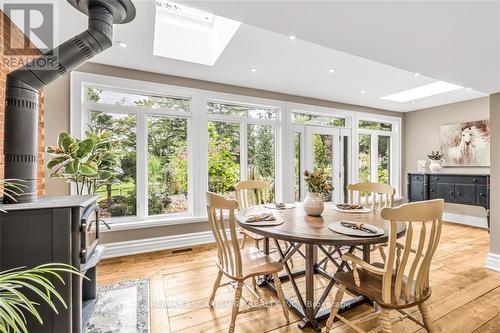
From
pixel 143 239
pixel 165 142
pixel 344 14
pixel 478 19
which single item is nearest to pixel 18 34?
pixel 165 142

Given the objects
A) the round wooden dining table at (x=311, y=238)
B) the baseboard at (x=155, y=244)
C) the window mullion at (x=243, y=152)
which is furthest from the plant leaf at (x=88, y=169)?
the window mullion at (x=243, y=152)

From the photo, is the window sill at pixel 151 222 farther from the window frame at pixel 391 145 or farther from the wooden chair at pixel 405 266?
the window frame at pixel 391 145

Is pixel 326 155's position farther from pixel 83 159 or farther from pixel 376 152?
pixel 83 159

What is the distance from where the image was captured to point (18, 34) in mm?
2307

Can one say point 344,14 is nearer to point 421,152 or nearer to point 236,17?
point 236,17

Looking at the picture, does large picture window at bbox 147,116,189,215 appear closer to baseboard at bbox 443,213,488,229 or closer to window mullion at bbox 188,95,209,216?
window mullion at bbox 188,95,209,216

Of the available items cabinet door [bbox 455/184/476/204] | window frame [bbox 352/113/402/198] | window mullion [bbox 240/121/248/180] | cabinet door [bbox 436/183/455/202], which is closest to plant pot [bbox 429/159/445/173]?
cabinet door [bbox 436/183/455/202]

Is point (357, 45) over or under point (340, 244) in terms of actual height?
over

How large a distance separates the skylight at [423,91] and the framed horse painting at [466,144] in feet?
3.85

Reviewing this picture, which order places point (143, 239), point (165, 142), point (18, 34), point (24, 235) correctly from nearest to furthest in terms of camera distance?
point (24, 235)
point (18, 34)
point (143, 239)
point (165, 142)

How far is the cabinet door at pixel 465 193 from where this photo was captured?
14.2 ft

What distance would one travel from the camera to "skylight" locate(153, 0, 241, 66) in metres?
2.53

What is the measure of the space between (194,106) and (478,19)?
10.3 ft

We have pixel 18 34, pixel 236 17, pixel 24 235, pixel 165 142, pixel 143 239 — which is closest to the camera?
pixel 24 235
